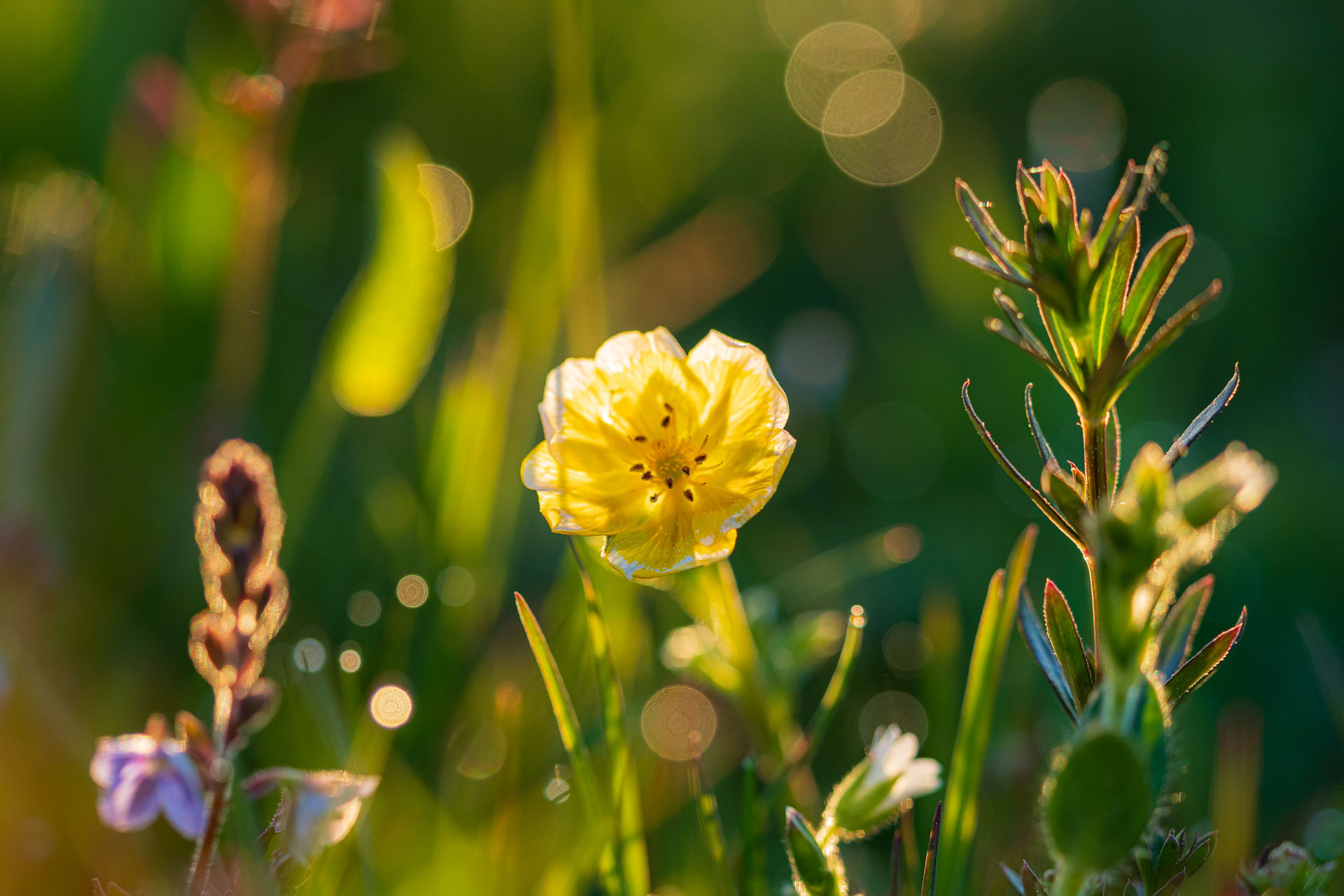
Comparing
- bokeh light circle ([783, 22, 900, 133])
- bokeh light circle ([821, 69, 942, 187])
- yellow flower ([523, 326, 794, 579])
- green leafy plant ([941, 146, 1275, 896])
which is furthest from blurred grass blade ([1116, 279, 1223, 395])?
bokeh light circle ([783, 22, 900, 133])

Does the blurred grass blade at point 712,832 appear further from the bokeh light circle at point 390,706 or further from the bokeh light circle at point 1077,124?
the bokeh light circle at point 1077,124

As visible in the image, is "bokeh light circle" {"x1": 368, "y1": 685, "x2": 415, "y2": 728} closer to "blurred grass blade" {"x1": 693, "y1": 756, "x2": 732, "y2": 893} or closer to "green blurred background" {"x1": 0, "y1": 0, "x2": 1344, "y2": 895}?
"green blurred background" {"x1": 0, "y1": 0, "x2": 1344, "y2": 895}

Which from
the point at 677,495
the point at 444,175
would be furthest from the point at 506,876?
the point at 444,175

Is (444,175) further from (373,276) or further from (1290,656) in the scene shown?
(1290,656)

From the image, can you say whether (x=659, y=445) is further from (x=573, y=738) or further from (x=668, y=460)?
(x=573, y=738)

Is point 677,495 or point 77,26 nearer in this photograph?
point 677,495

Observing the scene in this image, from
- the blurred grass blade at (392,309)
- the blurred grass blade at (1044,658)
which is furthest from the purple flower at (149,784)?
the blurred grass blade at (392,309)

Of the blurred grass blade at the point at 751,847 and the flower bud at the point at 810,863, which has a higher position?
the flower bud at the point at 810,863
